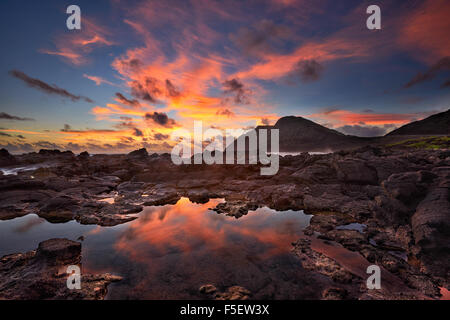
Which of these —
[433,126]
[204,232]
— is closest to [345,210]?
[204,232]

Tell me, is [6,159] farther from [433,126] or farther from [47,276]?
[433,126]

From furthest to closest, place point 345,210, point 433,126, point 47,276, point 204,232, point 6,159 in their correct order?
1. point 433,126
2. point 6,159
3. point 345,210
4. point 204,232
5. point 47,276

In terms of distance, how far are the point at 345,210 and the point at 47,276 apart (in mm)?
20834

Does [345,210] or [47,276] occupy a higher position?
[345,210]

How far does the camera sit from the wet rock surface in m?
7.40

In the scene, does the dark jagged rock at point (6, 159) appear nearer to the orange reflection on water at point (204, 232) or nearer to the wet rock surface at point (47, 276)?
the orange reflection on water at point (204, 232)

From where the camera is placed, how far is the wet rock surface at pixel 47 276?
24.3 ft

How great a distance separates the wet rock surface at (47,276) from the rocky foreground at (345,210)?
134 millimetres

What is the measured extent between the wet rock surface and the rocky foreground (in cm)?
13

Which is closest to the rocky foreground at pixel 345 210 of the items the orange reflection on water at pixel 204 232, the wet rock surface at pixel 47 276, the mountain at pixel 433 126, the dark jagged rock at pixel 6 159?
the wet rock surface at pixel 47 276

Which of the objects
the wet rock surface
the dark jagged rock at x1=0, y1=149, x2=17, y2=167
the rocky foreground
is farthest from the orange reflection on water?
the dark jagged rock at x1=0, y1=149, x2=17, y2=167

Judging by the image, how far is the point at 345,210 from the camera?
16609 millimetres

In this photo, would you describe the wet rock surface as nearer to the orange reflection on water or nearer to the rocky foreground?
the rocky foreground
